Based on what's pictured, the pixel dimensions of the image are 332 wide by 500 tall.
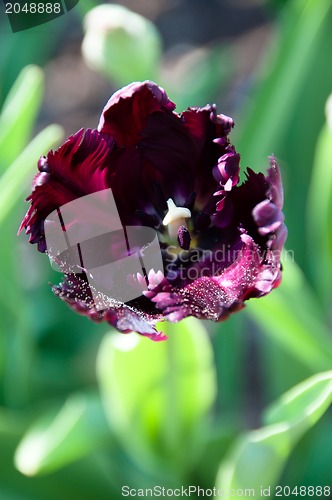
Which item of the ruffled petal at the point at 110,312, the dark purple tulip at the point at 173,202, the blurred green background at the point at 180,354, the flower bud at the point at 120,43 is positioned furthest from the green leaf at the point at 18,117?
the ruffled petal at the point at 110,312

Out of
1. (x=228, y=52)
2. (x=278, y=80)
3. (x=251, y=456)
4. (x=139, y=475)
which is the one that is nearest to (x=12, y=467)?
(x=139, y=475)

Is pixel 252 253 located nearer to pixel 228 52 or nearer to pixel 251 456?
pixel 251 456

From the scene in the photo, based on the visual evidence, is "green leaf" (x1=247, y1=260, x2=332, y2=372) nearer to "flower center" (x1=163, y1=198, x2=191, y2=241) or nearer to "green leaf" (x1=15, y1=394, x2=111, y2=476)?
"flower center" (x1=163, y1=198, x2=191, y2=241)

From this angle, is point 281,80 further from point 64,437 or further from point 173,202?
point 64,437

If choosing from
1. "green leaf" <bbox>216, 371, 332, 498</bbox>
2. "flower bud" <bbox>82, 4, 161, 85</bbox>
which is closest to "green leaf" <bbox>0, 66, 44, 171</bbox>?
"flower bud" <bbox>82, 4, 161, 85</bbox>

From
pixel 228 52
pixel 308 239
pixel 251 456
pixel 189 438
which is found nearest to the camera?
pixel 251 456

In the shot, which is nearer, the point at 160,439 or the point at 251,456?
the point at 251,456

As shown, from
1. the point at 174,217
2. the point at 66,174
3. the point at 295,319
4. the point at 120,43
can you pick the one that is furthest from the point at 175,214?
the point at 120,43
